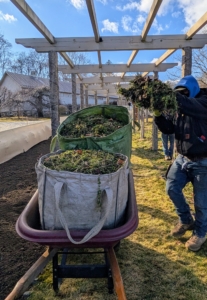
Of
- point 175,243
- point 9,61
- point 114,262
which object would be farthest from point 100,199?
Answer: point 9,61

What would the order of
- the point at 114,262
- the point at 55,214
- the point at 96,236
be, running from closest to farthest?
the point at 96,236
the point at 55,214
the point at 114,262

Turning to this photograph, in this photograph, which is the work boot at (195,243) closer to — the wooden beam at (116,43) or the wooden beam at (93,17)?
the wooden beam at (93,17)

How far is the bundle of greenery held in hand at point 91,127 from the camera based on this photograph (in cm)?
233

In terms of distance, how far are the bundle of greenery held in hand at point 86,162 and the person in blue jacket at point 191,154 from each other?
0.61 metres

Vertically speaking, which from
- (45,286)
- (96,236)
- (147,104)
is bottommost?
(45,286)

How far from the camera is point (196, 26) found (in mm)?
3562

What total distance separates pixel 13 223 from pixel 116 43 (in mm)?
3064

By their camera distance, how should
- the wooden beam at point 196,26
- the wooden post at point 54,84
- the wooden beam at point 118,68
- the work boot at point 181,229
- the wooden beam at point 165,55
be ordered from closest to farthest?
1. the work boot at point 181,229
2. the wooden beam at point 196,26
3. the wooden post at point 54,84
4. the wooden beam at point 165,55
5. the wooden beam at point 118,68

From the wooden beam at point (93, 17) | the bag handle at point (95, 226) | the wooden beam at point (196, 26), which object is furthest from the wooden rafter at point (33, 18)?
the bag handle at point (95, 226)

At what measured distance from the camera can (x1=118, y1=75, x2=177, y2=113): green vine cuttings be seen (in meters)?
1.80

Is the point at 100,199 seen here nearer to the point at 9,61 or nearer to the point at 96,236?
the point at 96,236

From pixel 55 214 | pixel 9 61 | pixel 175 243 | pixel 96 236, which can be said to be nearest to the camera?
pixel 96 236

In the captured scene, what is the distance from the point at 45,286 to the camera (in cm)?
199

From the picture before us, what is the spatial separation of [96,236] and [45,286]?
0.91 metres
